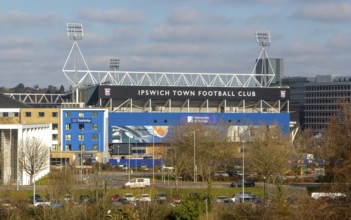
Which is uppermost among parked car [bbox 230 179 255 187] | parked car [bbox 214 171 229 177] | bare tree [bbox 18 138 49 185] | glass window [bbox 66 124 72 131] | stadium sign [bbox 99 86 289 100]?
stadium sign [bbox 99 86 289 100]

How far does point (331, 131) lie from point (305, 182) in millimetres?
40045

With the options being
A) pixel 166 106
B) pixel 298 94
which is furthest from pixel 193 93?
pixel 298 94

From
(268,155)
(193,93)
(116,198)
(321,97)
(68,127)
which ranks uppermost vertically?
(321,97)

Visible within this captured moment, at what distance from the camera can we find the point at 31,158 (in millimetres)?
52656

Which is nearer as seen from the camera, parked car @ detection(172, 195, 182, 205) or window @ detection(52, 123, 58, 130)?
parked car @ detection(172, 195, 182, 205)

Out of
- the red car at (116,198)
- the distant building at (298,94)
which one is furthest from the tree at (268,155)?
the distant building at (298,94)

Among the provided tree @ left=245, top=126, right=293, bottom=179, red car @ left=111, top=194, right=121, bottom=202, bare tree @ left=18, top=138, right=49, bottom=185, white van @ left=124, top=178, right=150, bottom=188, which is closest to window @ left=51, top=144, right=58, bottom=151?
bare tree @ left=18, top=138, right=49, bottom=185

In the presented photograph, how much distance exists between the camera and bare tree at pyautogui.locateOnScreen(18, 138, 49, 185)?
52469mm

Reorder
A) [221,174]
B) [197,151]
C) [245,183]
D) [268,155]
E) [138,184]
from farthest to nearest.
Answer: [221,174], [197,151], [268,155], [245,183], [138,184]

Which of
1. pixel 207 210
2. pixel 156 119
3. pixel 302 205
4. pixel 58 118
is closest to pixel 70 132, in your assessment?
pixel 58 118

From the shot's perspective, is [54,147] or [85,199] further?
[54,147]

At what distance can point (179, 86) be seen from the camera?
281 ft

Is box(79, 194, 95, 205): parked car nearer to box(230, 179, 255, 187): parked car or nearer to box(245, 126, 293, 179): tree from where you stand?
box(230, 179, 255, 187): parked car

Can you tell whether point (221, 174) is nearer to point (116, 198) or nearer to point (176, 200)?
point (116, 198)
